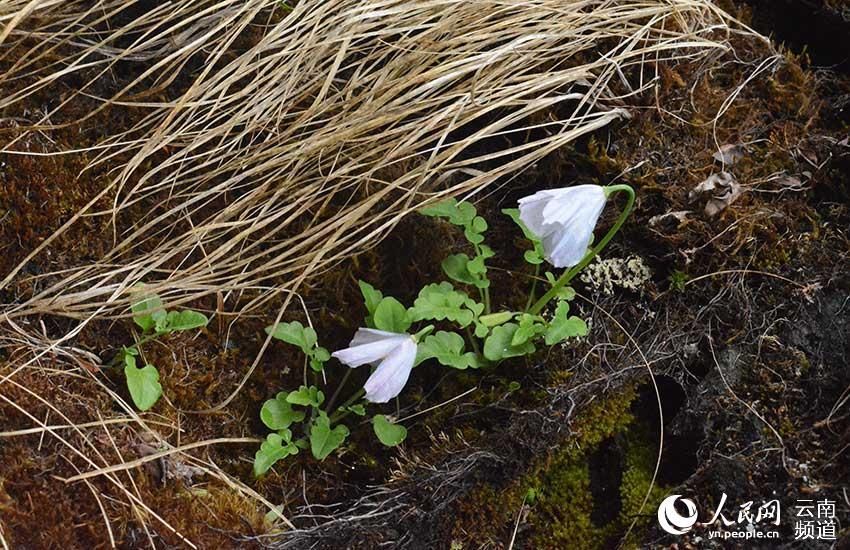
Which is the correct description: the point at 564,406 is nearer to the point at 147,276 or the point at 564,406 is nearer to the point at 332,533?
the point at 332,533

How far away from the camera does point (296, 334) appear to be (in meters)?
1.46

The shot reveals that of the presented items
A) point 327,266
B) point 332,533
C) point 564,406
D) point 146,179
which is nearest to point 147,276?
point 146,179

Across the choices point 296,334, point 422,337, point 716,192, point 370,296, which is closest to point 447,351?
point 422,337

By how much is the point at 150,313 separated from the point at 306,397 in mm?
306

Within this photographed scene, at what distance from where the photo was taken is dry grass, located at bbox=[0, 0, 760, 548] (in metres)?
1.46

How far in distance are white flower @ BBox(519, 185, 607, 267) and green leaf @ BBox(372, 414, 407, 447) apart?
0.40 m

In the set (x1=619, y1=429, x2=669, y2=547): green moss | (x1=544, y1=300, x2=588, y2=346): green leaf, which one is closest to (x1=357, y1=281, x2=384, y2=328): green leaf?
(x1=544, y1=300, x2=588, y2=346): green leaf

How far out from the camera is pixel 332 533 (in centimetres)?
137

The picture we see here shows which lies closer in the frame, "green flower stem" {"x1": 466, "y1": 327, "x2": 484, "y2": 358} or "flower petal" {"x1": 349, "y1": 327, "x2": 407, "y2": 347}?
"flower petal" {"x1": 349, "y1": 327, "x2": 407, "y2": 347}

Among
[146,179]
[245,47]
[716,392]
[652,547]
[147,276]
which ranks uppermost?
[245,47]

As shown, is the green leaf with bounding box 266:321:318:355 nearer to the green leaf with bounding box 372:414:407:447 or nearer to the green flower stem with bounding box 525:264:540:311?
the green leaf with bounding box 372:414:407:447

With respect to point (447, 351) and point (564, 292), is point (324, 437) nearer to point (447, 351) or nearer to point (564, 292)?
point (447, 351)

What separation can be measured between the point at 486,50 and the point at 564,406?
74 cm

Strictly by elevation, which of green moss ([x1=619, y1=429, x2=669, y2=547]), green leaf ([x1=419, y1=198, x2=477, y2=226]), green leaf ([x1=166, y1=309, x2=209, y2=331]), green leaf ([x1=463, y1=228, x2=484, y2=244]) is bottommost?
green moss ([x1=619, y1=429, x2=669, y2=547])
